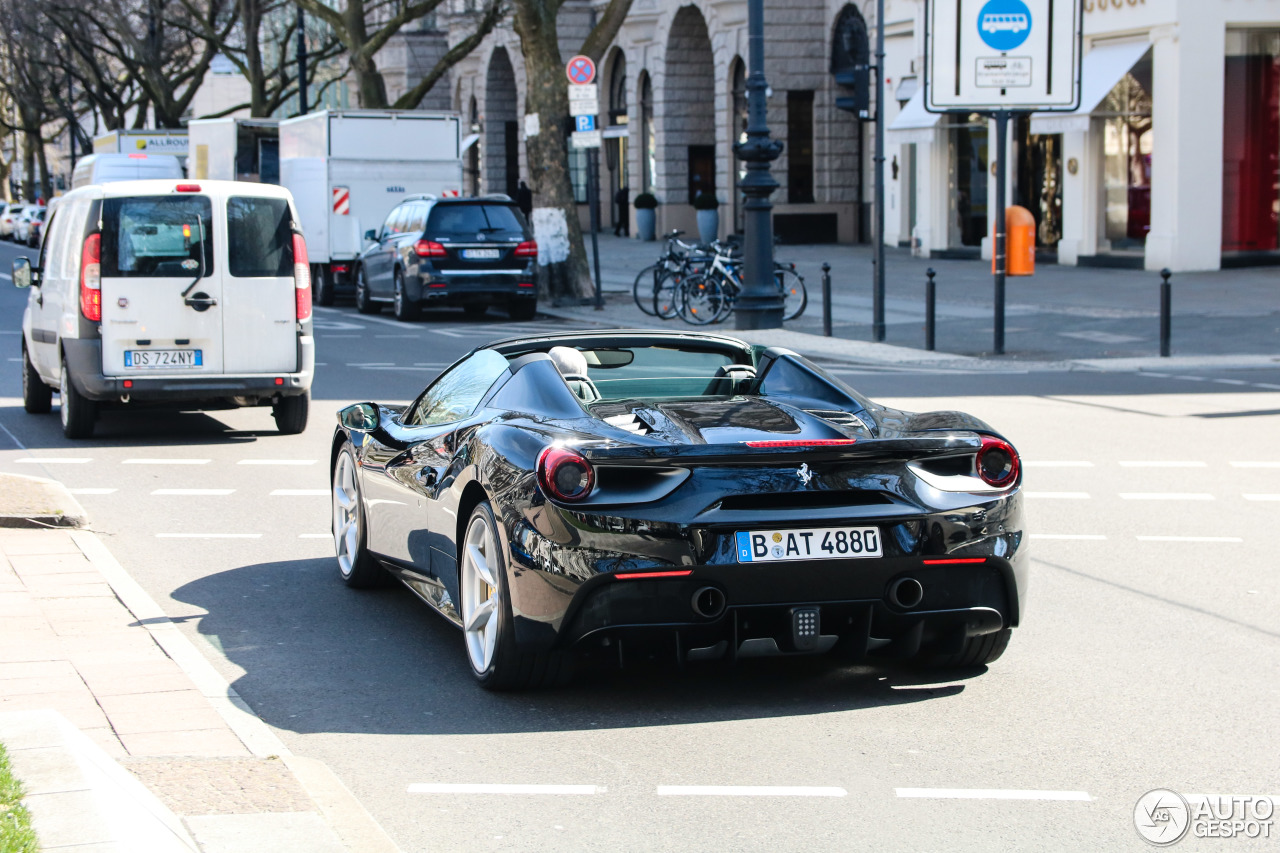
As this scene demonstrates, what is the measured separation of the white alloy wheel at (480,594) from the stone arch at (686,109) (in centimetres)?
4324

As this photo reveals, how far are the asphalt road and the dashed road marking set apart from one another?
1 cm

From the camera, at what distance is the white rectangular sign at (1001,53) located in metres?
19.6

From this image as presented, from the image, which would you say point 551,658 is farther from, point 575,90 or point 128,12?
point 128,12

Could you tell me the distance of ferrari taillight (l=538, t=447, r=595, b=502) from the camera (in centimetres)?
528

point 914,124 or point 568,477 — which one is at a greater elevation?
point 914,124

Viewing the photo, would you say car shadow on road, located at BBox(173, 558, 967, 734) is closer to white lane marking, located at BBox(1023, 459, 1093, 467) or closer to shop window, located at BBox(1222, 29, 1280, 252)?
white lane marking, located at BBox(1023, 459, 1093, 467)

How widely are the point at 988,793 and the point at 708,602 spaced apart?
42.1 inches

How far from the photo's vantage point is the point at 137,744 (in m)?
4.93

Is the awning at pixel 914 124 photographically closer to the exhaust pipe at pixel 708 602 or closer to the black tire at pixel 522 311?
the black tire at pixel 522 311

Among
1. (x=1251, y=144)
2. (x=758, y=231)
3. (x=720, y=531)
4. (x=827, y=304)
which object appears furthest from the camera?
(x=1251, y=144)

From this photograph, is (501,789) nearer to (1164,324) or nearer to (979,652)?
(979,652)

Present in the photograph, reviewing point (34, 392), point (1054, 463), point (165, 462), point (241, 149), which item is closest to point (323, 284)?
point (241, 149)

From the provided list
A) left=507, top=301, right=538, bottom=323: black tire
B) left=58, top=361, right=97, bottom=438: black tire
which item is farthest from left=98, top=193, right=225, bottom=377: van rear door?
left=507, top=301, right=538, bottom=323: black tire

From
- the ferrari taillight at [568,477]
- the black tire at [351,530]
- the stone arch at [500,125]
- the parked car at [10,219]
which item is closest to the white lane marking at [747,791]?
the ferrari taillight at [568,477]
